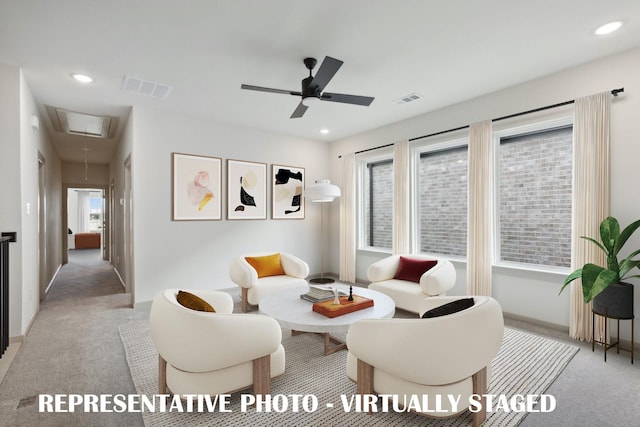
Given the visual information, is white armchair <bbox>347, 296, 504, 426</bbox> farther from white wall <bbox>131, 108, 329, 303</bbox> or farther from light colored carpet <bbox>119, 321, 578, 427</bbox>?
white wall <bbox>131, 108, 329, 303</bbox>

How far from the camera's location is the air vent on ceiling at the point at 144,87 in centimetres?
346

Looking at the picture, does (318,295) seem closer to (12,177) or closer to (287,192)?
(287,192)

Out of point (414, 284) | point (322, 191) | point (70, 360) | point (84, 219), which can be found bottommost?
point (70, 360)

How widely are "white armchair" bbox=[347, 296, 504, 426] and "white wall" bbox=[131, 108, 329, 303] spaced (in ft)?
11.7

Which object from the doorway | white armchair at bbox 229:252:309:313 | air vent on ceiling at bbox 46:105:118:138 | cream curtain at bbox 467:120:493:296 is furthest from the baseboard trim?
the doorway

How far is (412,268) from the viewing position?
4.09 metres

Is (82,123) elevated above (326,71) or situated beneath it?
elevated above

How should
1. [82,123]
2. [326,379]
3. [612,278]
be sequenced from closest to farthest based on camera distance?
[326,379]
[612,278]
[82,123]

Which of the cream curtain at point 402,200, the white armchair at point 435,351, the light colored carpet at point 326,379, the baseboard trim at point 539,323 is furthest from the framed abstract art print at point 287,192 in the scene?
the white armchair at point 435,351

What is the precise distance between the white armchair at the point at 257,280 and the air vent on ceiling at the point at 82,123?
325cm

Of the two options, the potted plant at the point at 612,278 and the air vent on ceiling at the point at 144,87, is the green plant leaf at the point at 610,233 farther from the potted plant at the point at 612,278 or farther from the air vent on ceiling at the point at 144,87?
the air vent on ceiling at the point at 144,87

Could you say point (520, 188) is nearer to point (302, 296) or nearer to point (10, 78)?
point (302, 296)

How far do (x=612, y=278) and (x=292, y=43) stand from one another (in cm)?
339

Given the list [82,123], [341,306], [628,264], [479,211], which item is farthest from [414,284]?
[82,123]
